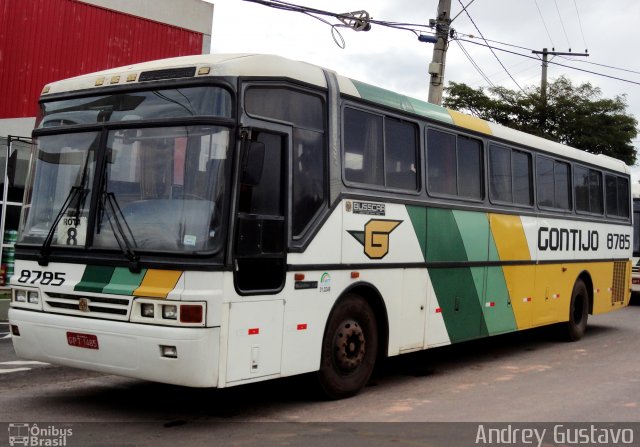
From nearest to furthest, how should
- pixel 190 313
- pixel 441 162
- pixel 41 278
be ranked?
pixel 190 313 < pixel 41 278 < pixel 441 162

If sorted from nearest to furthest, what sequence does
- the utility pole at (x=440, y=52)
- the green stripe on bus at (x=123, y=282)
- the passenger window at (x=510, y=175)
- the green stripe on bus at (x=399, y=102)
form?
the green stripe on bus at (x=123, y=282) → the green stripe on bus at (x=399, y=102) → the passenger window at (x=510, y=175) → the utility pole at (x=440, y=52)

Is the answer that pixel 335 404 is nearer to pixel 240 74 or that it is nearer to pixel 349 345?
pixel 349 345

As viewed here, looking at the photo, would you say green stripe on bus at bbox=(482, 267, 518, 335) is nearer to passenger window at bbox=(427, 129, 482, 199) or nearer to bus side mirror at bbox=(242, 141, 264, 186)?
passenger window at bbox=(427, 129, 482, 199)

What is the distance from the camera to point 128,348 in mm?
6488

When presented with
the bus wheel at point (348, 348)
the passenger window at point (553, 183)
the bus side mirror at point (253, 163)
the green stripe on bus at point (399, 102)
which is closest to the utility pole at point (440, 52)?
the passenger window at point (553, 183)

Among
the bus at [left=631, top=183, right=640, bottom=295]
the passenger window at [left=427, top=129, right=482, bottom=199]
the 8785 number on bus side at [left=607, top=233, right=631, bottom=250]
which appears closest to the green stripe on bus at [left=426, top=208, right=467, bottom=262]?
the passenger window at [left=427, top=129, right=482, bottom=199]

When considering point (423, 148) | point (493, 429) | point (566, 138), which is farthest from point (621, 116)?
point (493, 429)

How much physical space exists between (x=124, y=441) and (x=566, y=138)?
1370 inches

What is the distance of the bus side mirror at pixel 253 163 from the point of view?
668 cm

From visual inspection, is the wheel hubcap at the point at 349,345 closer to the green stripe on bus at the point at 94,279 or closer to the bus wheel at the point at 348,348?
the bus wheel at the point at 348,348

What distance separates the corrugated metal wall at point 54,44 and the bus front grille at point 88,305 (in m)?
12.6

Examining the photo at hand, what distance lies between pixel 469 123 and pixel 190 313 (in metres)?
5.41

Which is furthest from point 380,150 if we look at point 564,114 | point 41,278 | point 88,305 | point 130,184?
point 564,114

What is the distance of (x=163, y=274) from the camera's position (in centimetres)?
646
